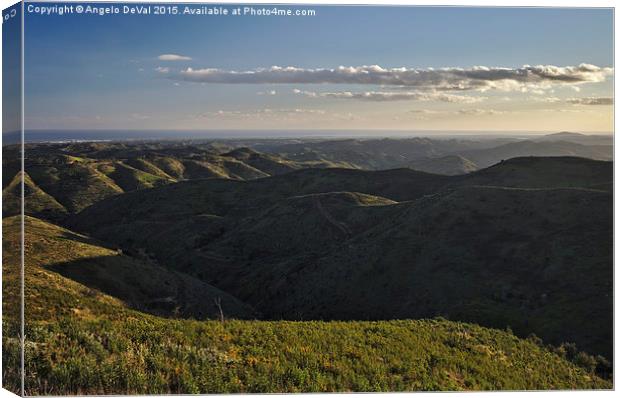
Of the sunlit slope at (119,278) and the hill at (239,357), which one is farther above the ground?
the hill at (239,357)

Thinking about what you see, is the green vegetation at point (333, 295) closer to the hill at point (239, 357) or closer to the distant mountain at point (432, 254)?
the hill at point (239, 357)

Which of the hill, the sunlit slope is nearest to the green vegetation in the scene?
the hill

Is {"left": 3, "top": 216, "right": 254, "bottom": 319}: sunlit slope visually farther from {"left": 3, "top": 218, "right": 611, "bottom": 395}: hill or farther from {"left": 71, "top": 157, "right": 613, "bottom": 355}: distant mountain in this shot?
{"left": 3, "top": 218, "right": 611, "bottom": 395}: hill

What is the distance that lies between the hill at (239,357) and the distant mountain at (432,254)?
36.9ft

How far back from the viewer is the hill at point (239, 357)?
12.6 metres

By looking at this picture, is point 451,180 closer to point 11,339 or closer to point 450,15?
point 450,15

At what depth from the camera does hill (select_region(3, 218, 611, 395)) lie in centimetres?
1263

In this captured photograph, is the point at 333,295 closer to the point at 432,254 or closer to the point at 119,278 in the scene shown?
the point at 432,254

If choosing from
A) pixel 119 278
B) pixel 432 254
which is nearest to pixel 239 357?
pixel 119 278

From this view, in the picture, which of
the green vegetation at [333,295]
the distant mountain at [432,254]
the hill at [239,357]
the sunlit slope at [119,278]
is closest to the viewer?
the hill at [239,357]

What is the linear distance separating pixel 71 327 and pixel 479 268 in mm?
34766

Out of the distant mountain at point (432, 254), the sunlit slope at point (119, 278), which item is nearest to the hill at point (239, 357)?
the sunlit slope at point (119, 278)

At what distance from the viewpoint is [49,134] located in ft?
56.8

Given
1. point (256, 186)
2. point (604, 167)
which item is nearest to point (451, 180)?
point (604, 167)
